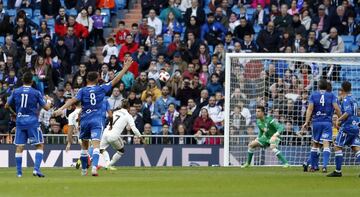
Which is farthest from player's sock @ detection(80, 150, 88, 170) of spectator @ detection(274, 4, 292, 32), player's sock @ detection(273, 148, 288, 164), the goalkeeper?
spectator @ detection(274, 4, 292, 32)

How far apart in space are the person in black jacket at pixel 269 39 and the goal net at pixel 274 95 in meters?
2.56

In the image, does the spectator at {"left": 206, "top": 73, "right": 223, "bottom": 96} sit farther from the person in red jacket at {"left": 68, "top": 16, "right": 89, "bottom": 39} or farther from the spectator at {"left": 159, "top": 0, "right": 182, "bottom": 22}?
the person in red jacket at {"left": 68, "top": 16, "right": 89, "bottom": 39}

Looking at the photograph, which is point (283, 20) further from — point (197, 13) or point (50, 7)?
point (50, 7)

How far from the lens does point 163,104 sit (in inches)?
1367

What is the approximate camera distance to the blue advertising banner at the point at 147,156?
32.8 m

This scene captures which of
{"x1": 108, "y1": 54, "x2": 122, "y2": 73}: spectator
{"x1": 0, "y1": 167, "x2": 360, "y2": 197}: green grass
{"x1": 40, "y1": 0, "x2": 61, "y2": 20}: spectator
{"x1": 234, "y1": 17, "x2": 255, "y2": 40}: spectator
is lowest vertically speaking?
{"x1": 0, "y1": 167, "x2": 360, "y2": 197}: green grass

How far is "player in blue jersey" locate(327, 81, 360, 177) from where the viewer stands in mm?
24891

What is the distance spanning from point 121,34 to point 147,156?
576 centimetres

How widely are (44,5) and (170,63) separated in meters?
5.54

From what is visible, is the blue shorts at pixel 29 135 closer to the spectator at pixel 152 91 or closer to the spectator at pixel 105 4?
the spectator at pixel 152 91

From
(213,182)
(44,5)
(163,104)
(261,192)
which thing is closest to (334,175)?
(213,182)

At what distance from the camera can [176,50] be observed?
118 feet

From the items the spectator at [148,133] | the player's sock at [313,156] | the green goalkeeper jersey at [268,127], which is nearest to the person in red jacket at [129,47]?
the spectator at [148,133]

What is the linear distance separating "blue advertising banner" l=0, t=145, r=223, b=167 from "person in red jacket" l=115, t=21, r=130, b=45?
17.5 ft
